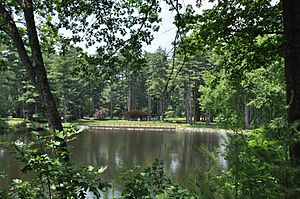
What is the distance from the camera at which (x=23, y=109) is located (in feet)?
159

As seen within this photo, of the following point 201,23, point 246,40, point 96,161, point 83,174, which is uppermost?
point 201,23

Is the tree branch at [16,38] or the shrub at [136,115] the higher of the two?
the tree branch at [16,38]

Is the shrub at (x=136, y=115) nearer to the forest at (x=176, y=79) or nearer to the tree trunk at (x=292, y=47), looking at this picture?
the forest at (x=176, y=79)

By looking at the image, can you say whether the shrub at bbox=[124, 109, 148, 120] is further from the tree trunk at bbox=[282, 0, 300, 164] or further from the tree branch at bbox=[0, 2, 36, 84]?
the tree trunk at bbox=[282, 0, 300, 164]

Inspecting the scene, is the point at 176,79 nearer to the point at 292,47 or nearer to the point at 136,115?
the point at 292,47

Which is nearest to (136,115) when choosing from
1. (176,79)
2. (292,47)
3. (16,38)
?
(176,79)

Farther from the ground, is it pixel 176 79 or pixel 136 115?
pixel 176 79

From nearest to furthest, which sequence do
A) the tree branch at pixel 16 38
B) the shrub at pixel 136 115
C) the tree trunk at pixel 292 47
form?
1. the tree trunk at pixel 292 47
2. the tree branch at pixel 16 38
3. the shrub at pixel 136 115

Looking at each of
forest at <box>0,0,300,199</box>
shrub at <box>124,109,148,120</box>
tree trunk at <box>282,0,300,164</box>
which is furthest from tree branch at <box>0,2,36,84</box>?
shrub at <box>124,109,148,120</box>

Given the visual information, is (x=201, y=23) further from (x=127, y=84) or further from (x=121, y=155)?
(x=127, y=84)

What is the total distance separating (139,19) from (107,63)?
0.90 m

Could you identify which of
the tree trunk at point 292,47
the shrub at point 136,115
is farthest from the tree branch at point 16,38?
the shrub at point 136,115

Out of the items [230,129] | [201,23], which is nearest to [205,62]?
[201,23]

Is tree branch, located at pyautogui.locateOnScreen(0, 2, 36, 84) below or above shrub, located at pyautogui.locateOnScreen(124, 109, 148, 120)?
above
